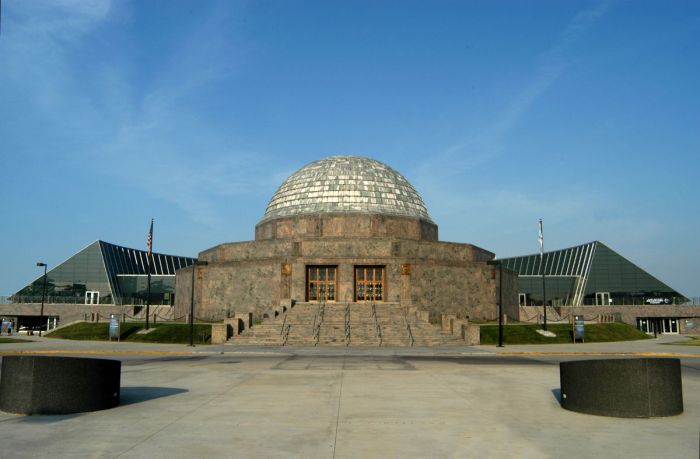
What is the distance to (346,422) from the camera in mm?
6891

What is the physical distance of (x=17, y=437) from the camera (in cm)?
590

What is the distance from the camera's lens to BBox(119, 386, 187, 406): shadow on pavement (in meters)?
8.52

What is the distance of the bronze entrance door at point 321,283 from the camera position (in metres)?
29.4

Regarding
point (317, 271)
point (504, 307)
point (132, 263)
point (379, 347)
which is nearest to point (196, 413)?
point (379, 347)

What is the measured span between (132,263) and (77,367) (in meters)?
53.0

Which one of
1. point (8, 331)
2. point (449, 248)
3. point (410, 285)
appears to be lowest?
point (8, 331)

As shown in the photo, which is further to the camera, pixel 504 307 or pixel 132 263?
pixel 132 263

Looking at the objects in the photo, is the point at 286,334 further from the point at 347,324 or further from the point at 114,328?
the point at 114,328

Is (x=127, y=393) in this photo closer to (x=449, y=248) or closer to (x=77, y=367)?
(x=77, y=367)

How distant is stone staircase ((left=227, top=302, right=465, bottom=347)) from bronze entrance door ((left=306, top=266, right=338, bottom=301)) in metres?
2.87

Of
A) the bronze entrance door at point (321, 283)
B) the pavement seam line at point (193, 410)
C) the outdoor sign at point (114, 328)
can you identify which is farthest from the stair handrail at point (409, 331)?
the outdoor sign at point (114, 328)

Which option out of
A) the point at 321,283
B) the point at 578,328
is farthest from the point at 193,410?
the point at 321,283

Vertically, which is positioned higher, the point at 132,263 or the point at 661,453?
the point at 132,263

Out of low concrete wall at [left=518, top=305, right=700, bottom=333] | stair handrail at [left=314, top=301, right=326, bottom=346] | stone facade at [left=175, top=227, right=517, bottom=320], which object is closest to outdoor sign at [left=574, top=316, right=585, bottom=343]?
stone facade at [left=175, top=227, right=517, bottom=320]
